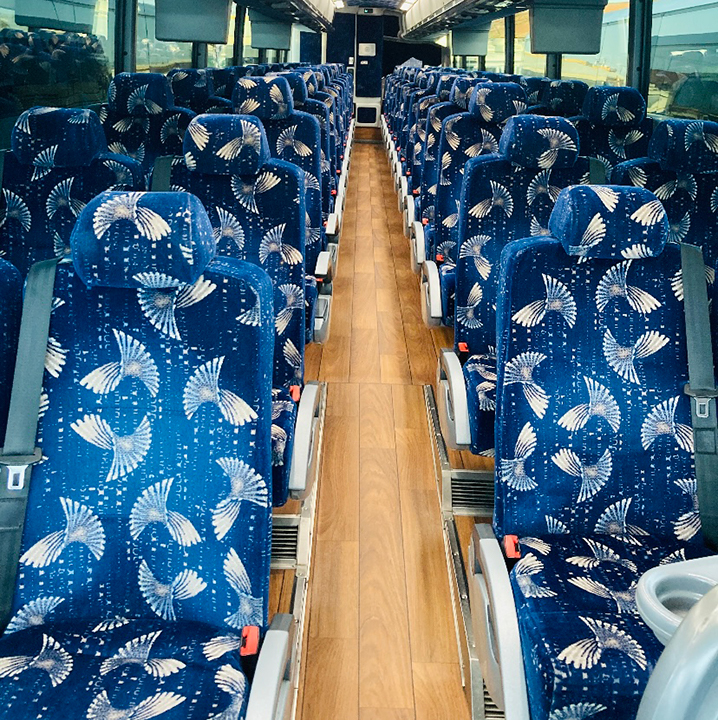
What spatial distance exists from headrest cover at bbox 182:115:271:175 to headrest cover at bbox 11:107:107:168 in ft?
1.43

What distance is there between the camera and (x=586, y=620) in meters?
1.53

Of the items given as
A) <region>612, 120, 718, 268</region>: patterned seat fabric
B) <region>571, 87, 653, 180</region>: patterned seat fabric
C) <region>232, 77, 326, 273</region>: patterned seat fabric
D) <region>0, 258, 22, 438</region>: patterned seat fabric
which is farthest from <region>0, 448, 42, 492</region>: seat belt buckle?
<region>571, 87, 653, 180</region>: patterned seat fabric

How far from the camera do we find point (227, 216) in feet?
8.18

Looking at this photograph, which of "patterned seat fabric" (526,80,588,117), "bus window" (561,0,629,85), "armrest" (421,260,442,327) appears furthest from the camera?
"bus window" (561,0,629,85)

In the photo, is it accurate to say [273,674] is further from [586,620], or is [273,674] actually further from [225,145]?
[225,145]

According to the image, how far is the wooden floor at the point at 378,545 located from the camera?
2.02 m

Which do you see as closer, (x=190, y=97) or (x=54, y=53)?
(x=54, y=53)

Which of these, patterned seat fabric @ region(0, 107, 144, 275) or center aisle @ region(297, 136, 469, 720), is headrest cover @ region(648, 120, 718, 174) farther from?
patterned seat fabric @ region(0, 107, 144, 275)

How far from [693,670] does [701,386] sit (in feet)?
4.42

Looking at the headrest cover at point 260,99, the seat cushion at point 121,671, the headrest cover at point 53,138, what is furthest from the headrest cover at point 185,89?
the seat cushion at point 121,671

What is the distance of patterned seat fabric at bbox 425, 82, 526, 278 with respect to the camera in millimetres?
3938

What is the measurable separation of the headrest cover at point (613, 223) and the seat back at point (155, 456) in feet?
2.26

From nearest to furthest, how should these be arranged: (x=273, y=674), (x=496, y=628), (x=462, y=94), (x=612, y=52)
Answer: (x=273, y=674) → (x=496, y=628) → (x=462, y=94) → (x=612, y=52)

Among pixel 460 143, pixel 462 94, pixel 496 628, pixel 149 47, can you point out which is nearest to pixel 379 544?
pixel 496 628
